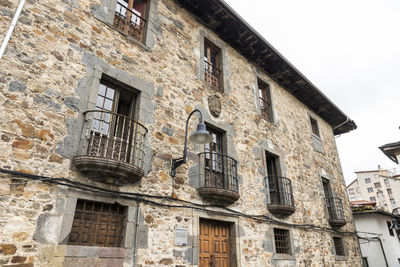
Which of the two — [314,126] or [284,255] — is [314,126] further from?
[284,255]

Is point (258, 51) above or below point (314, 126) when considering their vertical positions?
above

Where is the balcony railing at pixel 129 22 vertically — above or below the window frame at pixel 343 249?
above

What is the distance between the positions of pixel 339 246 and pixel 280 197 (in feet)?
15.7

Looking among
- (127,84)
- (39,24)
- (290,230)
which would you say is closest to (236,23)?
(127,84)

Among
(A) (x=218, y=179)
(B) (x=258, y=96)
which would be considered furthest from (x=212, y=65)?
(A) (x=218, y=179)

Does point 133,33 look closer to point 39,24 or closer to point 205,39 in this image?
→ point 39,24

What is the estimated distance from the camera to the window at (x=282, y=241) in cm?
802

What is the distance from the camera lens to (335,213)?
439 inches

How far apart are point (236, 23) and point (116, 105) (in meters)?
5.41

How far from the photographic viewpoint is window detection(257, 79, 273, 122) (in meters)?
10.1

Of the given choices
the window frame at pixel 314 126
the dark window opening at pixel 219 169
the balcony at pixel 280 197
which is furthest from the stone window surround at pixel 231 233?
the window frame at pixel 314 126

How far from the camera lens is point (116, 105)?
5578mm

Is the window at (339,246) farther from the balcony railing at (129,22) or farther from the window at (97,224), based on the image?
the balcony railing at (129,22)

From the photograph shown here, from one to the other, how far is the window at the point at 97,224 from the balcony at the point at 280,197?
4.68m
